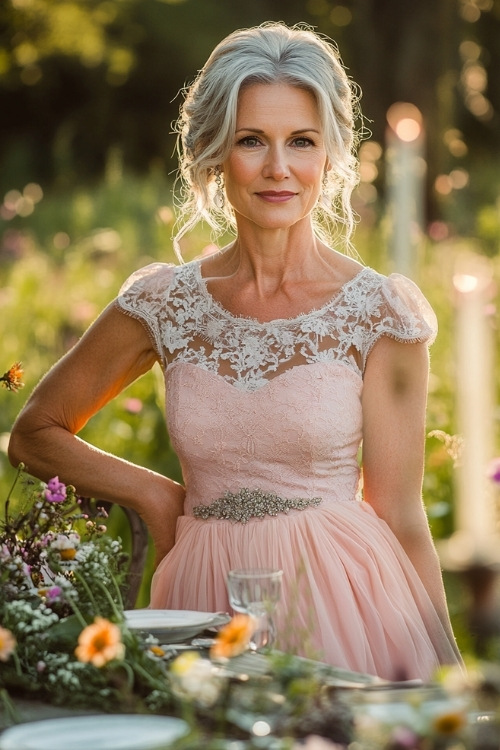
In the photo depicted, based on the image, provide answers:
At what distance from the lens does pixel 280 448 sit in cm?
291

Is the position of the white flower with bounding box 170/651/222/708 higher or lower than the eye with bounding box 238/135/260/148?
lower

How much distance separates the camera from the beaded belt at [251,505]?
290cm

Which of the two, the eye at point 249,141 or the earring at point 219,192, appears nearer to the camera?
the eye at point 249,141

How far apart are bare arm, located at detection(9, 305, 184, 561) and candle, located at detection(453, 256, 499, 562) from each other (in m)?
1.84

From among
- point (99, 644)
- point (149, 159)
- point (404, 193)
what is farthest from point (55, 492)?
point (149, 159)

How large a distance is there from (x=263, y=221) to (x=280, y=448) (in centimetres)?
54

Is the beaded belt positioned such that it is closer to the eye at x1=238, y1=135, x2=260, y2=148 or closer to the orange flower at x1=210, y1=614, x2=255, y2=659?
the eye at x1=238, y1=135, x2=260, y2=148

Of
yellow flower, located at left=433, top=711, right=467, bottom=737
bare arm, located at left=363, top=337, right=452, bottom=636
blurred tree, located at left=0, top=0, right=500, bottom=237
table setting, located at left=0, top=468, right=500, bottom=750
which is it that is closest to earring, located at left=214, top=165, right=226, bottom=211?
bare arm, located at left=363, top=337, right=452, bottom=636

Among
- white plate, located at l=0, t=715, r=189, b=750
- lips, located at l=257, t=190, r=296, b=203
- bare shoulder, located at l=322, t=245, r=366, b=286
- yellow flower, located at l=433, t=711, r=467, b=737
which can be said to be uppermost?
lips, located at l=257, t=190, r=296, b=203

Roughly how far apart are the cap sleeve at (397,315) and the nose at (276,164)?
35cm

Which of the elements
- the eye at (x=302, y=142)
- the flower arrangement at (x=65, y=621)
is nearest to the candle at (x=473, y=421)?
the flower arrangement at (x=65, y=621)

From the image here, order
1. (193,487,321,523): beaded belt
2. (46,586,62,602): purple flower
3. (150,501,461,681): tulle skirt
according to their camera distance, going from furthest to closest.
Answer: (193,487,321,523): beaded belt → (150,501,461,681): tulle skirt → (46,586,62,602): purple flower

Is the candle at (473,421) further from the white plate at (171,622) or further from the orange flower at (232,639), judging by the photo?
the white plate at (171,622)

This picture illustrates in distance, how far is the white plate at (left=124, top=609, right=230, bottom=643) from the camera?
2.08 metres
